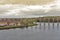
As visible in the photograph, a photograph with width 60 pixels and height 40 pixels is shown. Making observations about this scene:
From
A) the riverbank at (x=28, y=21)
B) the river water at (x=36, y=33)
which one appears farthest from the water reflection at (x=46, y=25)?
the riverbank at (x=28, y=21)

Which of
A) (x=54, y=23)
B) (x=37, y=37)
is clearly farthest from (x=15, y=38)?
(x=54, y=23)

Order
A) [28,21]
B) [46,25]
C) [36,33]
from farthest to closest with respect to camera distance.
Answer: [36,33]
[46,25]
[28,21]

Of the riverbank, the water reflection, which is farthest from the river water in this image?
the riverbank

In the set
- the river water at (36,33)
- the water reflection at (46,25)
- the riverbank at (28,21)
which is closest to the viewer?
the riverbank at (28,21)

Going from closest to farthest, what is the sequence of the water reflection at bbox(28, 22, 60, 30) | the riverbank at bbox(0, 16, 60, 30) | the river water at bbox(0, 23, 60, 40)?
the riverbank at bbox(0, 16, 60, 30)
the water reflection at bbox(28, 22, 60, 30)
the river water at bbox(0, 23, 60, 40)

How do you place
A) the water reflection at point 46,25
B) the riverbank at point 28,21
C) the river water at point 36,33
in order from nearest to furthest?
the riverbank at point 28,21
the water reflection at point 46,25
the river water at point 36,33

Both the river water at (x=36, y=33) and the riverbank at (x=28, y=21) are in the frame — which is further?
the river water at (x=36, y=33)

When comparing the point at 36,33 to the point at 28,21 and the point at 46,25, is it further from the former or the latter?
the point at 28,21

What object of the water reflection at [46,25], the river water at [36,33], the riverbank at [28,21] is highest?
the riverbank at [28,21]

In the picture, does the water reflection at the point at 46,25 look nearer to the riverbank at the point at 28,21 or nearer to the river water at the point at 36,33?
the river water at the point at 36,33

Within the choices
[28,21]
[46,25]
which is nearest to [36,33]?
[46,25]

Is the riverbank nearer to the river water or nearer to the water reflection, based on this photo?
the water reflection
